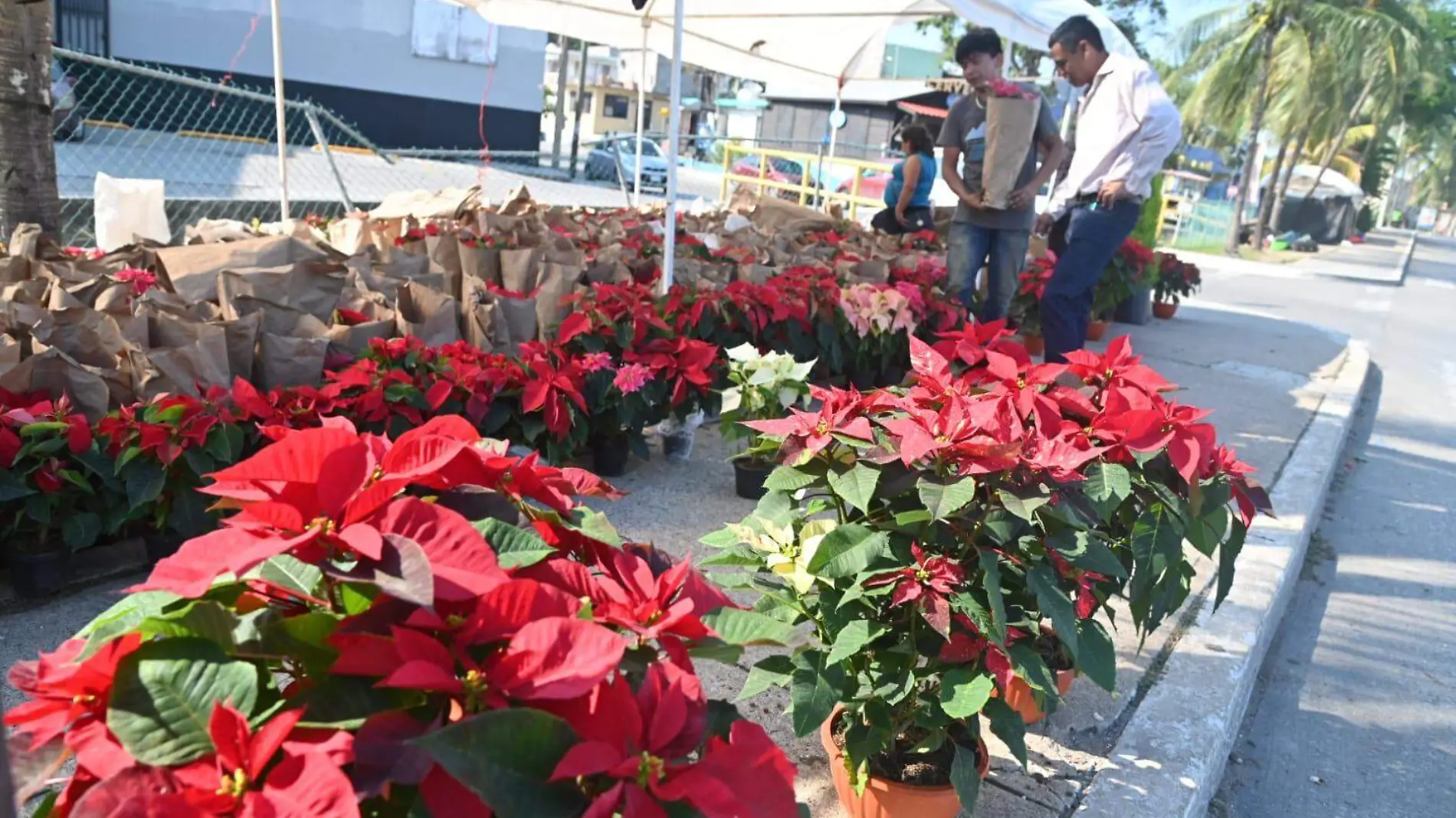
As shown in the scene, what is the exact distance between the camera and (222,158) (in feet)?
37.9

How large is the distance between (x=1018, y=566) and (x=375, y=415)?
76.6 inches

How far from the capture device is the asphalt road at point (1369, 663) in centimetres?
279

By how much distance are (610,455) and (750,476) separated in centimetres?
54

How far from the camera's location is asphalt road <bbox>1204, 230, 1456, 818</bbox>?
9.16 ft

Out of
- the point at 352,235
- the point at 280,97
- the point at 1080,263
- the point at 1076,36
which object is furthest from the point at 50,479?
the point at 1076,36

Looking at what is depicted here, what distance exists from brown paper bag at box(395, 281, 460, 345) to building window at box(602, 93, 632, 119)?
183 ft

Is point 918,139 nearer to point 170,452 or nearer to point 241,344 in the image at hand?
point 241,344

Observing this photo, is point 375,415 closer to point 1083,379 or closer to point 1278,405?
point 1083,379

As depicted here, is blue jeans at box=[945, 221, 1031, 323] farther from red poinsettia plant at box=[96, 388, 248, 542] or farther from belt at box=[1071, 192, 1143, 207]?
red poinsettia plant at box=[96, 388, 248, 542]

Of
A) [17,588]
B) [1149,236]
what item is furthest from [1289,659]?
[1149,236]

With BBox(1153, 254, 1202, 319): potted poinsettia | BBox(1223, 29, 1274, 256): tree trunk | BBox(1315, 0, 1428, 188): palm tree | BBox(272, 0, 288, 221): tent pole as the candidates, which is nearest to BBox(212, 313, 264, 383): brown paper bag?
BBox(272, 0, 288, 221): tent pole

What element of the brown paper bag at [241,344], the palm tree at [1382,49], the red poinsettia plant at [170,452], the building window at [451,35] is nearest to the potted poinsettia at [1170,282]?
the brown paper bag at [241,344]

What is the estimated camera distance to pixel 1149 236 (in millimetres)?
12016

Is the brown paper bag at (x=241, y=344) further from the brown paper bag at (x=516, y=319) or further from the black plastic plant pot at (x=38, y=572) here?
the brown paper bag at (x=516, y=319)
